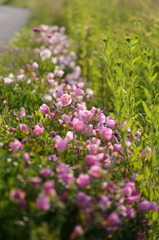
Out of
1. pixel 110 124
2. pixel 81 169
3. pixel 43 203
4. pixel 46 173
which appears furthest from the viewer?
pixel 110 124

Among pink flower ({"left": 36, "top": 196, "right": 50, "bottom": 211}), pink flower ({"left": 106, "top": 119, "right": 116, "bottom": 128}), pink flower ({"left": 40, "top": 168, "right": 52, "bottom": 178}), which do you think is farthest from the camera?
pink flower ({"left": 106, "top": 119, "right": 116, "bottom": 128})

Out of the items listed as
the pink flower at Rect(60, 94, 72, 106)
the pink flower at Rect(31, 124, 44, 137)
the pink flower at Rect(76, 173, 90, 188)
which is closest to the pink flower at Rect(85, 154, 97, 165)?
the pink flower at Rect(76, 173, 90, 188)

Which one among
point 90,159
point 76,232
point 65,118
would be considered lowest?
point 65,118

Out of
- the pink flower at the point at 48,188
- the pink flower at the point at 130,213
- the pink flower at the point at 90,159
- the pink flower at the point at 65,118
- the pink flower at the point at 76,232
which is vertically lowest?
the pink flower at the point at 65,118

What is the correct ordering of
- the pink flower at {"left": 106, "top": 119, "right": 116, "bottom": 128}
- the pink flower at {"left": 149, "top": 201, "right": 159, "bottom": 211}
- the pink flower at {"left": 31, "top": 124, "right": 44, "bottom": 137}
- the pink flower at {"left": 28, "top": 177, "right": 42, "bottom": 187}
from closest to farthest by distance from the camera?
the pink flower at {"left": 28, "top": 177, "right": 42, "bottom": 187}
the pink flower at {"left": 149, "top": 201, "right": 159, "bottom": 211}
the pink flower at {"left": 31, "top": 124, "right": 44, "bottom": 137}
the pink flower at {"left": 106, "top": 119, "right": 116, "bottom": 128}

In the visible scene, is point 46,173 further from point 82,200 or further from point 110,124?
point 110,124

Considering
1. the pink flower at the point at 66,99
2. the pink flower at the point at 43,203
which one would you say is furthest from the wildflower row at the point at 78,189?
the pink flower at the point at 66,99

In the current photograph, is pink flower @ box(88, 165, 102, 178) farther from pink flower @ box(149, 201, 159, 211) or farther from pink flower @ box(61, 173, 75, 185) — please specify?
pink flower @ box(149, 201, 159, 211)

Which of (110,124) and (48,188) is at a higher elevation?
(48,188)

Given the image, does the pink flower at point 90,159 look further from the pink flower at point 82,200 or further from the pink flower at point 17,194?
the pink flower at point 17,194

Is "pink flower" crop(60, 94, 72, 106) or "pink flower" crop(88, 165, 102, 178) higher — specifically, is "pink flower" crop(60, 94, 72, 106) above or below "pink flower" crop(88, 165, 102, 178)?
below

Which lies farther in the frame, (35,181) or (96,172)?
(96,172)

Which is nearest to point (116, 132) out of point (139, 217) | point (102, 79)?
point (139, 217)

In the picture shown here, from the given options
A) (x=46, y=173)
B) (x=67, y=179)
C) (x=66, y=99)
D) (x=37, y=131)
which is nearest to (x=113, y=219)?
(x=67, y=179)
